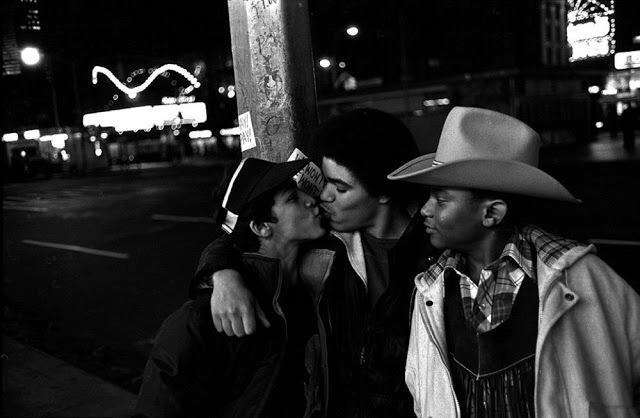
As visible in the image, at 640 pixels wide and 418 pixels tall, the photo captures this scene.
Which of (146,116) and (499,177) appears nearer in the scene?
(499,177)

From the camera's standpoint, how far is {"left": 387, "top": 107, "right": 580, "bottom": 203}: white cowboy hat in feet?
5.59

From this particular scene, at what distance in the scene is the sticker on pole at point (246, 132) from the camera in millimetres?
2938

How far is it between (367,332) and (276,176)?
2.05ft

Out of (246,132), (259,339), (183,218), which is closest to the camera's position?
(259,339)

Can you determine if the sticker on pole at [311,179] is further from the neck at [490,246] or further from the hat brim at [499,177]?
the neck at [490,246]

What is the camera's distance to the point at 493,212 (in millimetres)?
1826

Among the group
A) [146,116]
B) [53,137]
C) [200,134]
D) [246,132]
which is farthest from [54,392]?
[200,134]

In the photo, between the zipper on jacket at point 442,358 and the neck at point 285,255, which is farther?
the neck at point 285,255

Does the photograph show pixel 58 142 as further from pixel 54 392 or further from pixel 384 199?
pixel 384 199

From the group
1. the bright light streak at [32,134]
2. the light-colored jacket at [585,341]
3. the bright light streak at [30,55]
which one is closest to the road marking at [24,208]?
the bright light streak at [30,55]

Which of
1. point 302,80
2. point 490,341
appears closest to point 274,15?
point 302,80

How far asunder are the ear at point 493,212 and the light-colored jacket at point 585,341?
223 millimetres

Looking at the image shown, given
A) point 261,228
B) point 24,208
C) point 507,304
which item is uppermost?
point 261,228

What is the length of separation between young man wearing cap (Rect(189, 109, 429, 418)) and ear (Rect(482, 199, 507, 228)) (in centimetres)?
31
